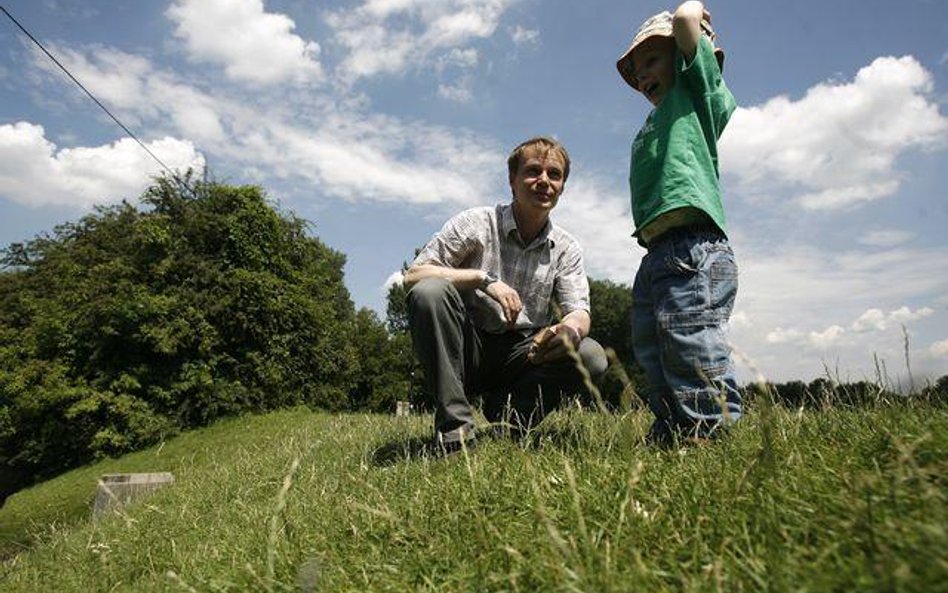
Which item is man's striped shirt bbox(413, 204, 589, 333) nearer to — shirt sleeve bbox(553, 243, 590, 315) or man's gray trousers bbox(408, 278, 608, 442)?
shirt sleeve bbox(553, 243, 590, 315)

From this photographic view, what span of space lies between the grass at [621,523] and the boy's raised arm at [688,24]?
1.93m

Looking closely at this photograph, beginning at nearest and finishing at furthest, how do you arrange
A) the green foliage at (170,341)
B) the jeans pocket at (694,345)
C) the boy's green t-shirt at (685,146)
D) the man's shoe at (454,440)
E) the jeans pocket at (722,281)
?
1. the jeans pocket at (694,345)
2. the jeans pocket at (722,281)
3. the boy's green t-shirt at (685,146)
4. the man's shoe at (454,440)
5. the green foliage at (170,341)

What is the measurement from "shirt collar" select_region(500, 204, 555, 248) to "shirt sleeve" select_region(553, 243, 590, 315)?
181 millimetres

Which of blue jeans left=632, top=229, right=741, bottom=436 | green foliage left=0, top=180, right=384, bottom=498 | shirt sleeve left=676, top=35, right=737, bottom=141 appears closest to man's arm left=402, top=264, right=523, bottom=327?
blue jeans left=632, top=229, right=741, bottom=436

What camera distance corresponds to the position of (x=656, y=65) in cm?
355

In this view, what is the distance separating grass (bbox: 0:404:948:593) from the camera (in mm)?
1163

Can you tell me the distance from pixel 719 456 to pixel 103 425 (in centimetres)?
2379

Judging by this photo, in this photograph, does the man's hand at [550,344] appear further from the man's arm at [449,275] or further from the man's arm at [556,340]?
the man's arm at [449,275]

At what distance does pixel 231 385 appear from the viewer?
2138 cm

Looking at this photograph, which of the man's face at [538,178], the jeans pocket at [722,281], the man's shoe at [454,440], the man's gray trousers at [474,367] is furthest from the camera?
the man's face at [538,178]

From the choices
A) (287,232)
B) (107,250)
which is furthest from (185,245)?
(107,250)

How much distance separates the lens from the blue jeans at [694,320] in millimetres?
2887

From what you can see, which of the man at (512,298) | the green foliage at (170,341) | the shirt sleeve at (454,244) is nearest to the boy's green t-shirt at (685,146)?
the man at (512,298)

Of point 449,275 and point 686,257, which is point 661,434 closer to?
point 686,257
